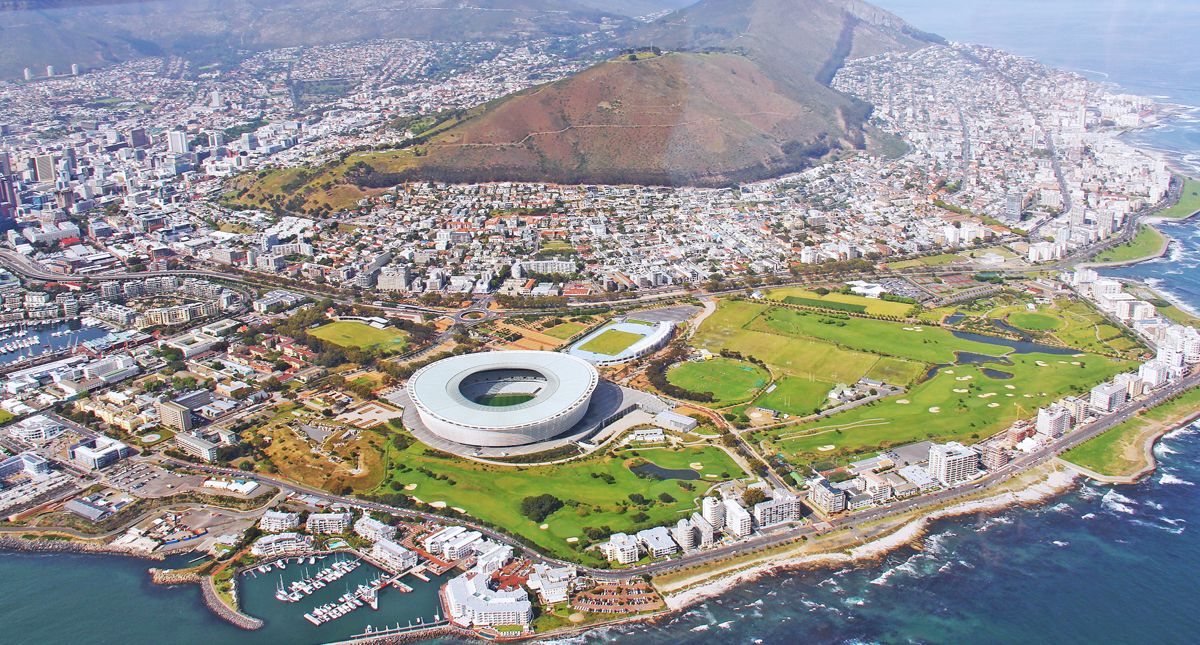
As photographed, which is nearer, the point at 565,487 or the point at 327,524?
the point at 327,524

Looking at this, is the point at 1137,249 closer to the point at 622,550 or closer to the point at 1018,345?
the point at 1018,345

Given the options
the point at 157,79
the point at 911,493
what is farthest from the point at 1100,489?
the point at 157,79

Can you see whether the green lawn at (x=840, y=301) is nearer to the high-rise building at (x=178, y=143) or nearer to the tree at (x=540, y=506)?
the tree at (x=540, y=506)

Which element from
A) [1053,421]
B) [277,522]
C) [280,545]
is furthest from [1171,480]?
[277,522]

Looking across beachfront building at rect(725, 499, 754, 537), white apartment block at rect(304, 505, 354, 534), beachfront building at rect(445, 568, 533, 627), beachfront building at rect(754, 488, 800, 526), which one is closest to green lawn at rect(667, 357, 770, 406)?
beachfront building at rect(754, 488, 800, 526)

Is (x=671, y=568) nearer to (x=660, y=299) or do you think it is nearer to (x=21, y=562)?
(x=21, y=562)

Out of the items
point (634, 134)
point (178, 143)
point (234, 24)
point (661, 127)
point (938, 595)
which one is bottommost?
point (938, 595)
